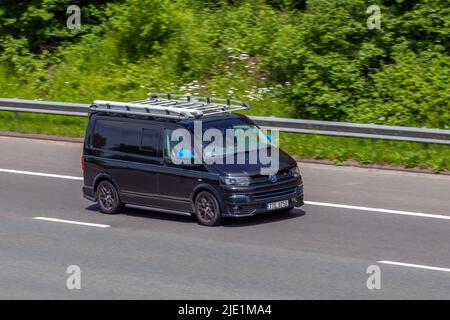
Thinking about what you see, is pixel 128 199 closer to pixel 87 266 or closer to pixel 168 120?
pixel 168 120

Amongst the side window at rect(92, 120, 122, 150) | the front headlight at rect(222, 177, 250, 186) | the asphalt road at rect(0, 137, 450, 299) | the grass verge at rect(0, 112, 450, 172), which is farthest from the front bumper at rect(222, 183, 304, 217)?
the grass verge at rect(0, 112, 450, 172)

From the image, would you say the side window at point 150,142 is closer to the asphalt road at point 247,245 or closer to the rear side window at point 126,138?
the rear side window at point 126,138

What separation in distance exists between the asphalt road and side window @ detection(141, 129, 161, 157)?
111 cm

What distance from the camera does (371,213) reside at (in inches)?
664

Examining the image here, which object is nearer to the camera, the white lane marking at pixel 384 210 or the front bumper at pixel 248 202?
the front bumper at pixel 248 202

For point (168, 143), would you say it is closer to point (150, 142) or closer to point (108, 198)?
point (150, 142)

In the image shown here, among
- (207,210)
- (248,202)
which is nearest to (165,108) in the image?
(207,210)

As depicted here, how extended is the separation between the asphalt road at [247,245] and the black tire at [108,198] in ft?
0.64

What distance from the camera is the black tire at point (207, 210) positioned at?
52.4 feet

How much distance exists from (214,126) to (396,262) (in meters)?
4.29

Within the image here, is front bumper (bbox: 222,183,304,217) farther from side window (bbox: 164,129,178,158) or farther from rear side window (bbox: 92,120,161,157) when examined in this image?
rear side window (bbox: 92,120,161,157)

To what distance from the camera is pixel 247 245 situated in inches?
584

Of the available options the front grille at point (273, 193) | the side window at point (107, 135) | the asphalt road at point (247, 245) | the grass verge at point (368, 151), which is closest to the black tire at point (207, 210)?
the asphalt road at point (247, 245)

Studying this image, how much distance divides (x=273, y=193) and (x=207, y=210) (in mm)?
1070
